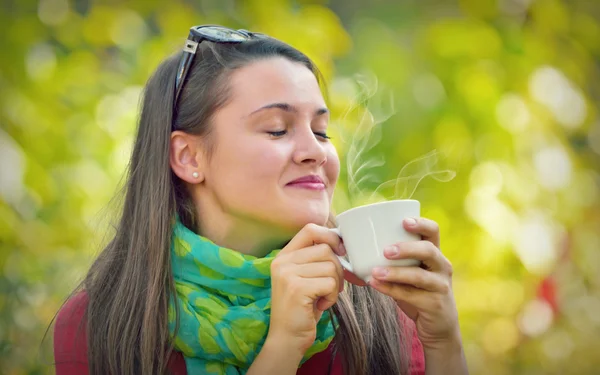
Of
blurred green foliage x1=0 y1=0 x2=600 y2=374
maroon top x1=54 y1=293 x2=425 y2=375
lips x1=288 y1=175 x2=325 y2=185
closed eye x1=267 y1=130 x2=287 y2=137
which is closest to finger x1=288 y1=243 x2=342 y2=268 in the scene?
lips x1=288 y1=175 x2=325 y2=185

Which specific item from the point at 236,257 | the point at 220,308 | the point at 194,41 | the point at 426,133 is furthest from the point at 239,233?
the point at 426,133

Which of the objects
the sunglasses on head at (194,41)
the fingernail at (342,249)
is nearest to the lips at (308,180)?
the fingernail at (342,249)

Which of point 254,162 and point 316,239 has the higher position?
point 254,162

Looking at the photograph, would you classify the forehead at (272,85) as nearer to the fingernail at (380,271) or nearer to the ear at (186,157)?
the ear at (186,157)

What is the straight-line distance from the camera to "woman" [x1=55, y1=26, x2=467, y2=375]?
171 centimetres

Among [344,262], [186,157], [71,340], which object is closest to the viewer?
[344,262]

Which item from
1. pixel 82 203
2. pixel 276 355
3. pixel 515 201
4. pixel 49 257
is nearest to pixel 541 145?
pixel 515 201

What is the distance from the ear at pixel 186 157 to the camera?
6.76 ft

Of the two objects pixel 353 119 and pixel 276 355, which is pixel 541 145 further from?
pixel 276 355

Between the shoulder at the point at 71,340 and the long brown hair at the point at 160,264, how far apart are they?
1.4 inches

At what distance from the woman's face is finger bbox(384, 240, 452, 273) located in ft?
1.21

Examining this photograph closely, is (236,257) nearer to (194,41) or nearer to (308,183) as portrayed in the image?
(308,183)

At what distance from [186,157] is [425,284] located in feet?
2.80

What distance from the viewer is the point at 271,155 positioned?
1847mm
